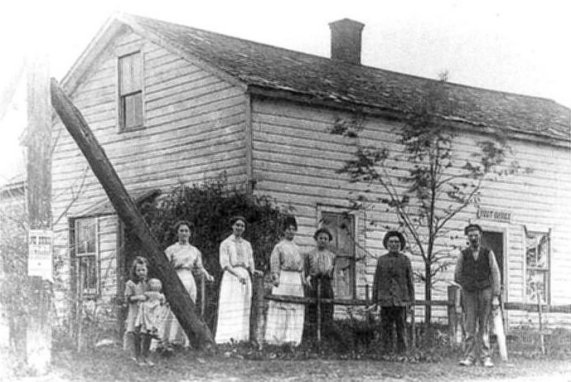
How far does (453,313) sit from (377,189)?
4.04 m

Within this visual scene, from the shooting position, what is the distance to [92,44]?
1806cm

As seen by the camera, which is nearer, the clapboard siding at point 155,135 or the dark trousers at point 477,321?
the dark trousers at point 477,321

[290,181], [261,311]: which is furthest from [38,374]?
[290,181]

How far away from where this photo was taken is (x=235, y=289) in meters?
12.0

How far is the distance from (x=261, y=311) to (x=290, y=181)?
400 cm

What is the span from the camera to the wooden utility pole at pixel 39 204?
8.58 meters

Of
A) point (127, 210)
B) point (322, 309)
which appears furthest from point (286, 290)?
point (127, 210)

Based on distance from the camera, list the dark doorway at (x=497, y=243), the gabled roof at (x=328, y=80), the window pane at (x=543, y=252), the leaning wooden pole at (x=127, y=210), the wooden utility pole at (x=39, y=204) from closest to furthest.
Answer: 1. the wooden utility pole at (x=39, y=204)
2. the leaning wooden pole at (x=127, y=210)
3. the gabled roof at (x=328, y=80)
4. the dark doorway at (x=497, y=243)
5. the window pane at (x=543, y=252)

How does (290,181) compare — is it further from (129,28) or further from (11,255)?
(11,255)

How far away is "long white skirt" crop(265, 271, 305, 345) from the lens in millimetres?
12116

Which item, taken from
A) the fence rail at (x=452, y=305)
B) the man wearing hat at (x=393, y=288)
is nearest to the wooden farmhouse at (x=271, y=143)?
the fence rail at (x=452, y=305)

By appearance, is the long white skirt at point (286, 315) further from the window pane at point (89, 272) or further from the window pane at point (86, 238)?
the window pane at point (86, 238)

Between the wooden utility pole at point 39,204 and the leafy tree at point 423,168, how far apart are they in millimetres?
6367

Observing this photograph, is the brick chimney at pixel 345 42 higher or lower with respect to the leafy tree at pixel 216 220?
higher
